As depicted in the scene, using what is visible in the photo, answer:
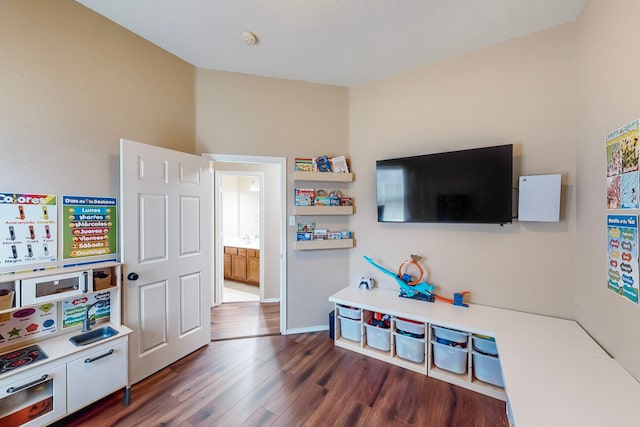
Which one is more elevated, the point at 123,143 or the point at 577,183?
the point at 123,143

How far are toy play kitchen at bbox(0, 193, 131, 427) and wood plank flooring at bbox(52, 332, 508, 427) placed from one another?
0.88ft

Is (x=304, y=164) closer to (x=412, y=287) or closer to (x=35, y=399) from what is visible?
(x=412, y=287)

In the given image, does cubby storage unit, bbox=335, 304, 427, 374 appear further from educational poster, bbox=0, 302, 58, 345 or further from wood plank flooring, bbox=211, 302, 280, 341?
educational poster, bbox=0, 302, 58, 345

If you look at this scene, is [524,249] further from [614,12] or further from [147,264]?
[147,264]

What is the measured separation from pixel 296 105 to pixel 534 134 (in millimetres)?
2221

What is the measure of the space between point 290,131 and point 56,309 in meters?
2.44

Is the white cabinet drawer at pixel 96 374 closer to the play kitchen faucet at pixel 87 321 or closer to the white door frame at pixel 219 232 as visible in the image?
the play kitchen faucet at pixel 87 321

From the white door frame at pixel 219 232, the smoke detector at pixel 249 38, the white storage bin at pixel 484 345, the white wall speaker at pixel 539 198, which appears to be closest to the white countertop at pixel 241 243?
the white door frame at pixel 219 232

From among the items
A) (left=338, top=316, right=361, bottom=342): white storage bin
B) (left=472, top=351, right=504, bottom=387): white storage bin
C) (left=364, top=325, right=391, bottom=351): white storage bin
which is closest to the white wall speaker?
(left=472, top=351, right=504, bottom=387): white storage bin

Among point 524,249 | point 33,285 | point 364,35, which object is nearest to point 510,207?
point 524,249

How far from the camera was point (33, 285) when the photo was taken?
157cm

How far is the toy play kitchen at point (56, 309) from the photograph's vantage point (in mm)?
1509

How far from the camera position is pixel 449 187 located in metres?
2.30

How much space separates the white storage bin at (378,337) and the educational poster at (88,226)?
232cm
